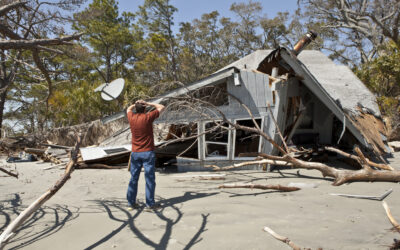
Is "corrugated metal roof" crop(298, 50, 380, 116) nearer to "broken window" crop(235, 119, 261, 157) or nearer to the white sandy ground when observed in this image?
Result: "broken window" crop(235, 119, 261, 157)

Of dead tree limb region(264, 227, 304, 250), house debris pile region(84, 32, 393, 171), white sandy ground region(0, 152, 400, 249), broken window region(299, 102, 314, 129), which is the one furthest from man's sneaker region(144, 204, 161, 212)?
broken window region(299, 102, 314, 129)

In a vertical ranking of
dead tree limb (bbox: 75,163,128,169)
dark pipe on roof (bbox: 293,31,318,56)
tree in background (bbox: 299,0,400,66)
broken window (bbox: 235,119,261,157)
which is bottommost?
dead tree limb (bbox: 75,163,128,169)

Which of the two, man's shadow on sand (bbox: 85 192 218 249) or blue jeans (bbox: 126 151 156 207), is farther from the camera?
blue jeans (bbox: 126 151 156 207)

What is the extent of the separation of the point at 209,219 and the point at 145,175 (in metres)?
1.48

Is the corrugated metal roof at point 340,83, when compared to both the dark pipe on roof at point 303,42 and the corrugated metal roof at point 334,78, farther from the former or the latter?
the dark pipe on roof at point 303,42

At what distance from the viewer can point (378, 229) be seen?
10.9ft

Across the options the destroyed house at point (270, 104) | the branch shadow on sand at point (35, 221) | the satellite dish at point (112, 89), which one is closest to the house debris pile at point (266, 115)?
the destroyed house at point (270, 104)

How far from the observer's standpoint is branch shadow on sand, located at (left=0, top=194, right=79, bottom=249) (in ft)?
11.6

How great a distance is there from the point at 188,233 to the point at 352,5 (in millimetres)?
30403

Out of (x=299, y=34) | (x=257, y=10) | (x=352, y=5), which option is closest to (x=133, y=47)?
(x=257, y=10)

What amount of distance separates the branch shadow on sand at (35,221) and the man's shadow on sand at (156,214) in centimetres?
68

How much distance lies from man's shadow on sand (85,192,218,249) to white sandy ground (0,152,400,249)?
0.04 ft

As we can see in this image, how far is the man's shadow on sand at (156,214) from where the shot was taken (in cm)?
328

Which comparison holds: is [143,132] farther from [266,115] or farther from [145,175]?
[266,115]
